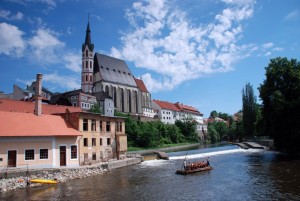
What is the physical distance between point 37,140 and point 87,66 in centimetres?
9083

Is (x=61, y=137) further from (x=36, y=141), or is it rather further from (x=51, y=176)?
(x=51, y=176)

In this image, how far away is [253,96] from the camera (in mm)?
100250

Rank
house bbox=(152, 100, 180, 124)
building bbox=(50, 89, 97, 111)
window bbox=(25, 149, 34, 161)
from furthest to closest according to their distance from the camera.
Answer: house bbox=(152, 100, 180, 124), building bbox=(50, 89, 97, 111), window bbox=(25, 149, 34, 161)

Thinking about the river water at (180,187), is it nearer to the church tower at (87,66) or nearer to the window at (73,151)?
the window at (73,151)

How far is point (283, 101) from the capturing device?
45.1 m

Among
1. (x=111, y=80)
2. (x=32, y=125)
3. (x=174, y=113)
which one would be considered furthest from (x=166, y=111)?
(x=32, y=125)

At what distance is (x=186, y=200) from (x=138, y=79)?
424 feet

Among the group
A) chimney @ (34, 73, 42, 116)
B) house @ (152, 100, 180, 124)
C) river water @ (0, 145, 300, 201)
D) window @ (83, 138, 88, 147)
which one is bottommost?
river water @ (0, 145, 300, 201)

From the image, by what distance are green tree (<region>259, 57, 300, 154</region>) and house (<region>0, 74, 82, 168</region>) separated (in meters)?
30.1

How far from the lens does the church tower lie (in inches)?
4776

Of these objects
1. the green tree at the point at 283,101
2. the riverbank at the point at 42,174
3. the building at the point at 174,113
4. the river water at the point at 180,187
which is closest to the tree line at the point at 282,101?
the green tree at the point at 283,101

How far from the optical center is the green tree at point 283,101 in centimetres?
4538

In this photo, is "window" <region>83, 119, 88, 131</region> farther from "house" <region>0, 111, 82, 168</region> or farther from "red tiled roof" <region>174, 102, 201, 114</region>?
"red tiled roof" <region>174, 102, 201, 114</region>

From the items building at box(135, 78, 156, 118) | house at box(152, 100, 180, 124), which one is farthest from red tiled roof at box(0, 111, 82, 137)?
house at box(152, 100, 180, 124)
